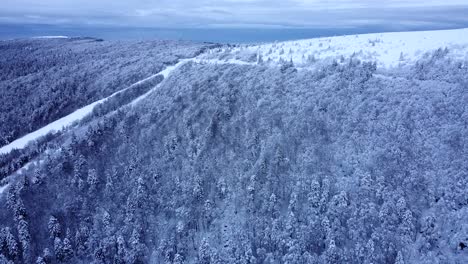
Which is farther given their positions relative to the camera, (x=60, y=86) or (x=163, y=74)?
(x=60, y=86)

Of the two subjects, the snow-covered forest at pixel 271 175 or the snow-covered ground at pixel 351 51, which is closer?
the snow-covered forest at pixel 271 175

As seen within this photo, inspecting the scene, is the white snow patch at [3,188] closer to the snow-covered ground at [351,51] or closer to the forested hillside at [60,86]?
the snow-covered ground at [351,51]

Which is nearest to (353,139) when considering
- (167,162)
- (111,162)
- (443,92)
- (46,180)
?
(443,92)

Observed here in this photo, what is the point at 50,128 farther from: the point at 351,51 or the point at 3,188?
the point at 351,51

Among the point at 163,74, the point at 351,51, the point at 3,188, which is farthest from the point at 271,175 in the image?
the point at 163,74

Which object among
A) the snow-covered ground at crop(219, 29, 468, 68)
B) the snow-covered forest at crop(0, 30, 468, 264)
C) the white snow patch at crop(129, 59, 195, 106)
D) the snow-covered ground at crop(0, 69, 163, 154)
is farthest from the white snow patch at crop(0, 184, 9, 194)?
the snow-covered ground at crop(219, 29, 468, 68)

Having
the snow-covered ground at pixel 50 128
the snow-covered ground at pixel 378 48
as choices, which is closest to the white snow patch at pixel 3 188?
the snow-covered ground at pixel 50 128

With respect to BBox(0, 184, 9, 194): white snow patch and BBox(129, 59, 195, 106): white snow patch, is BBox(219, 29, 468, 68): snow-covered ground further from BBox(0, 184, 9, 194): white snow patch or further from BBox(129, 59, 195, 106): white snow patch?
BBox(0, 184, 9, 194): white snow patch
